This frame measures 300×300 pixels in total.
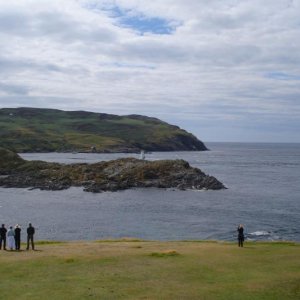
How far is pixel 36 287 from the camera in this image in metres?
27.1

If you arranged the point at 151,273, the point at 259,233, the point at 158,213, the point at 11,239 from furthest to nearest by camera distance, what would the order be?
the point at 158,213, the point at 259,233, the point at 11,239, the point at 151,273

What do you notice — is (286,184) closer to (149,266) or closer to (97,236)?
(97,236)

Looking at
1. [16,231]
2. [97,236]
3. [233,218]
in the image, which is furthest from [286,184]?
[16,231]

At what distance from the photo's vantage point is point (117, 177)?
132 meters

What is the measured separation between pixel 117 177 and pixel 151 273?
102 m

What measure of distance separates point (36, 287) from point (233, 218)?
194 feet

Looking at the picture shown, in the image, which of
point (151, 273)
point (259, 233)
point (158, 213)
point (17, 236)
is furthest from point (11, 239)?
point (158, 213)

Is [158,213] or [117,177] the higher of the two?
[117,177]

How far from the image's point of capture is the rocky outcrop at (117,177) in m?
125

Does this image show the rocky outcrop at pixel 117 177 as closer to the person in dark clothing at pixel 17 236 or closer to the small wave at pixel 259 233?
the small wave at pixel 259 233

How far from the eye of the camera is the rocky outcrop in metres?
125

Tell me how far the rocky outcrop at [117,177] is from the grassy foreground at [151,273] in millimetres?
82157

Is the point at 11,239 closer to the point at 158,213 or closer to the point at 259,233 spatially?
the point at 259,233

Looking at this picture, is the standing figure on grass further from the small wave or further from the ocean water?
the small wave
